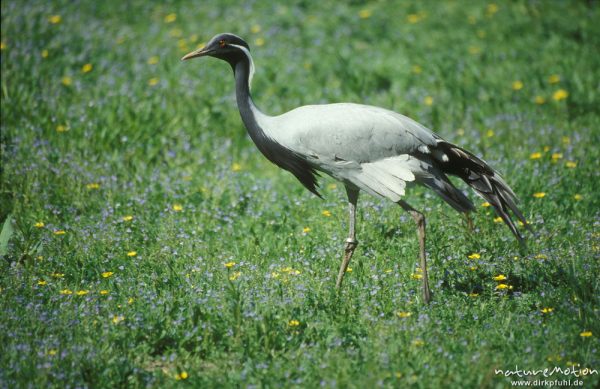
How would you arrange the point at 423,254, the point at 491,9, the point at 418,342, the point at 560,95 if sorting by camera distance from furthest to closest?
the point at 491,9 < the point at 560,95 < the point at 423,254 < the point at 418,342

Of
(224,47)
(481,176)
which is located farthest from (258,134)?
(481,176)

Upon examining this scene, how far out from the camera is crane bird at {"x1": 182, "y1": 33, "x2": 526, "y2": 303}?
4879 millimetres

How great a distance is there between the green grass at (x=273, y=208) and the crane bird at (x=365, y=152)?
486mm

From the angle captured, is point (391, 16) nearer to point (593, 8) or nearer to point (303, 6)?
point (303, 6)

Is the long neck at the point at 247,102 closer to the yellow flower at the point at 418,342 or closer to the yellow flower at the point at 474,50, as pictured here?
the yellow flower at the point at 418,342

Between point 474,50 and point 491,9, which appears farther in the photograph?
point 491,9

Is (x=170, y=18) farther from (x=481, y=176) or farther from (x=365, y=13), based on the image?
(x=481, y=176)

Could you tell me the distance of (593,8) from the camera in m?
10.5

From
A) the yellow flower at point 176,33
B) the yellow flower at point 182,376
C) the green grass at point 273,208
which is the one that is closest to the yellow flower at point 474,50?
the green grass at point 273,208

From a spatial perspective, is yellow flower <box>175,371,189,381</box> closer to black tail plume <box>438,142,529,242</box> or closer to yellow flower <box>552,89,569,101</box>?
black tail plume <box>438,142,529,242</box>

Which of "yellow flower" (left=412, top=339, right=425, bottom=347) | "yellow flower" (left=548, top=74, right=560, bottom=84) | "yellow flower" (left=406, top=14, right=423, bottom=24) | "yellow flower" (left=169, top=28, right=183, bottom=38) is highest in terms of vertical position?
"yellow flower" (left=406, top=14, right=423, bottom=24)

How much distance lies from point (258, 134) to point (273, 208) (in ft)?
4.16

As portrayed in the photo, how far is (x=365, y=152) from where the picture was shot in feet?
16.1

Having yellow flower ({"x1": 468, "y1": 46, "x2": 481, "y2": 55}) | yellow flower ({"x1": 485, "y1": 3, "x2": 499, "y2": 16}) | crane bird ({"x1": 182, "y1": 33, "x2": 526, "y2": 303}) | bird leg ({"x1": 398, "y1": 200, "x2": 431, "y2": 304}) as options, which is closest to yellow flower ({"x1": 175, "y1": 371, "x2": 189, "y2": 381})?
crane bird ({"x1": 182, "y1": 33, "x2": 526, "y2": 303})
